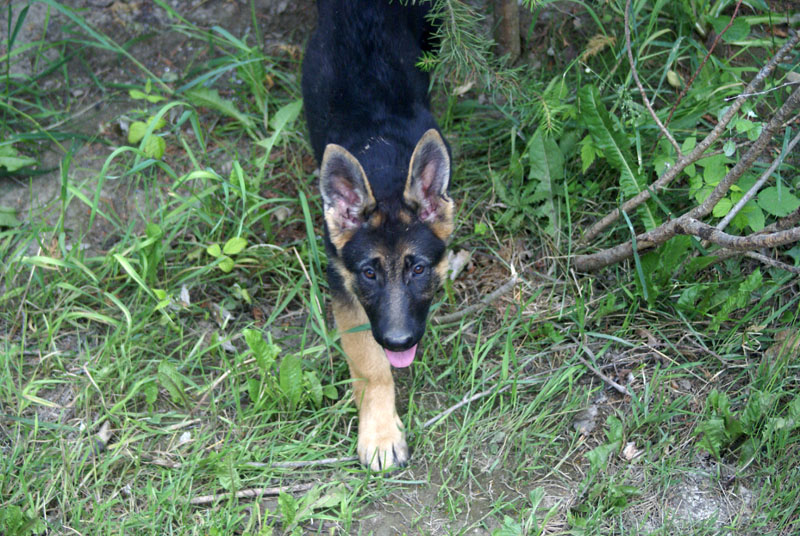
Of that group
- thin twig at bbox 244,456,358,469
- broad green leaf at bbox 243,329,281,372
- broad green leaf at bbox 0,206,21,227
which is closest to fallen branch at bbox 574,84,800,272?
thin twig at bbox 244,456,358,469

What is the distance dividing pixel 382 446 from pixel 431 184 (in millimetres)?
1239

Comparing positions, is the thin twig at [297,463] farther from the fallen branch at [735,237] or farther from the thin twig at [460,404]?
the fallen branch at [735,237]

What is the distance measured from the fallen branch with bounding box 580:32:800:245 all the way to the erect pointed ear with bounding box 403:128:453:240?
3.07ft

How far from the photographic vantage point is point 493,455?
3.53 metres

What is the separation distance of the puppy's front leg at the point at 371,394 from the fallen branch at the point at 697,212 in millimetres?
1262

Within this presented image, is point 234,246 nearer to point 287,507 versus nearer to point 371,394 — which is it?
point 371,394

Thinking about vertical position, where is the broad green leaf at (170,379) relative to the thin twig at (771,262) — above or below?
below

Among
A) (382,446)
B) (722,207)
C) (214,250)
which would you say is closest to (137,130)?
(214,250)

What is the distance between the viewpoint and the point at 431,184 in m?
3.48

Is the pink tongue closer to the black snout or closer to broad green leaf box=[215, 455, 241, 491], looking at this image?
the black snout

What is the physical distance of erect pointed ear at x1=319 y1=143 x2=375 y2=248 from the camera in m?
3.31

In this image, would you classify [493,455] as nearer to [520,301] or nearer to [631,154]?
[520,301]

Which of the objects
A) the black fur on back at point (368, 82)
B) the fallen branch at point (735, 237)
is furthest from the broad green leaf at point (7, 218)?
the fallen branch at point (735, 237)

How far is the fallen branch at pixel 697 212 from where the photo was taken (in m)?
3.19
